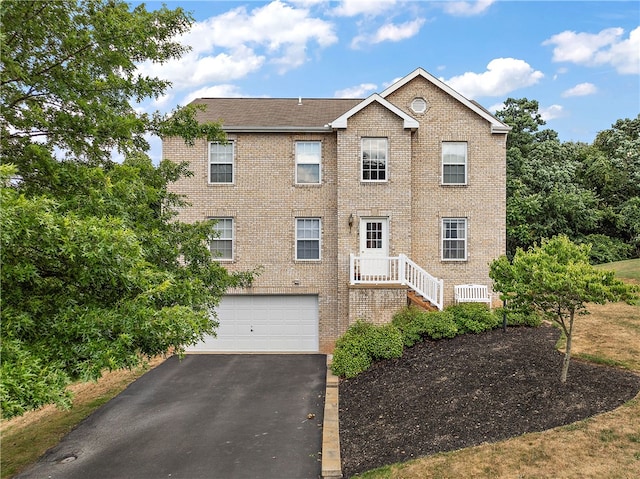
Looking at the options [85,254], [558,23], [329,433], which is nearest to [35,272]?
[85,254]

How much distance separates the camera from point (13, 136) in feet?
19.8

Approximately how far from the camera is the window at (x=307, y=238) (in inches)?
579

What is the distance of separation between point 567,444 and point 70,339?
22.6 ft

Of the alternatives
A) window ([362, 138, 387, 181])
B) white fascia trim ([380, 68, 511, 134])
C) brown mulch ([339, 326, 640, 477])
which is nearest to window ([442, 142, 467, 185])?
white fascia trim ([380, 68, 511, 134])

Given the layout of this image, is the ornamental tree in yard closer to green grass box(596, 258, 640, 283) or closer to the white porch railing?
the white porch railing

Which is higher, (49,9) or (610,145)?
(610,145)

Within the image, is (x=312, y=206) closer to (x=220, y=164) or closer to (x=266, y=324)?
(x=220, y=164)

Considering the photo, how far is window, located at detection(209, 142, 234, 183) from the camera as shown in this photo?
583 inches

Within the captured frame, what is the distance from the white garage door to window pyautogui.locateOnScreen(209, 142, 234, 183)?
14.6 feet

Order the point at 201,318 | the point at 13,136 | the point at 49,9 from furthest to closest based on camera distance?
the point at 13,136 → the point at 49,9 → the point at 201,318

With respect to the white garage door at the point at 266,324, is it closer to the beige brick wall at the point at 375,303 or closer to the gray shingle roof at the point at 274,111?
the beige brick wall at the point at 375,303

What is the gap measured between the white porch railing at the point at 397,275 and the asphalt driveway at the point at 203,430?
342 centimetres

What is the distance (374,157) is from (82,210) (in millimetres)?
10689

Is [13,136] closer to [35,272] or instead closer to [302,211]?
[35,272]
